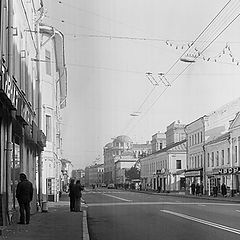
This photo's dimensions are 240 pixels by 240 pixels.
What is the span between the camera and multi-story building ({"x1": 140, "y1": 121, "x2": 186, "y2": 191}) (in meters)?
93.5

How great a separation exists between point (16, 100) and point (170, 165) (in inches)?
3166

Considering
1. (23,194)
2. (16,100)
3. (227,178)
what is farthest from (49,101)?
(16,100)

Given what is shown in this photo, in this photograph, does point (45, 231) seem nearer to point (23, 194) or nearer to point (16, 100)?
point (23, 194)

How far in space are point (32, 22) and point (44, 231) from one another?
14.6 meters

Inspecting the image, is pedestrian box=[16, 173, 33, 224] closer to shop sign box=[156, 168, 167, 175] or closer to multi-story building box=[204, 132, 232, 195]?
multi-story building box=[204, 132, 232, 195]

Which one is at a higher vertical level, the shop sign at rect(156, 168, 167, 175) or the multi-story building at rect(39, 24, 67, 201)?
the multi-story building at rect(39, 24, 67, 201)

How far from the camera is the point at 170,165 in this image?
95.8 meters

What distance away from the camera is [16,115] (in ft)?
56.9

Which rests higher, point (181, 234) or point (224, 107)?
point (224, 107)

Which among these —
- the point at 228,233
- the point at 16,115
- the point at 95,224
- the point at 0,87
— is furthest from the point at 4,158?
the point at 228,233

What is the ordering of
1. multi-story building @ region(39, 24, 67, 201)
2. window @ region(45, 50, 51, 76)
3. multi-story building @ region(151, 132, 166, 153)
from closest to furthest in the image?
1. multi-story building @ region(39, 24, 67, 201)
2. window @ region(45, 50, 51, 76)
3. multi-story building @ region(151, 132, 166, 153)

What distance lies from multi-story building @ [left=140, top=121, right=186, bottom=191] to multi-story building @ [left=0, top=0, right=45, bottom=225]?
191 feet

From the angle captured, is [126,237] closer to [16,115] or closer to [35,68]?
[16,115]

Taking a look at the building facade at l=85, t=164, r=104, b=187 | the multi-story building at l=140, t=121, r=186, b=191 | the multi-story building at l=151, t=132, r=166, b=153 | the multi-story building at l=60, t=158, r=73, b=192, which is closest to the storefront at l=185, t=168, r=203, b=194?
the multi-story building at l=140, t=121, r=186, b=191
